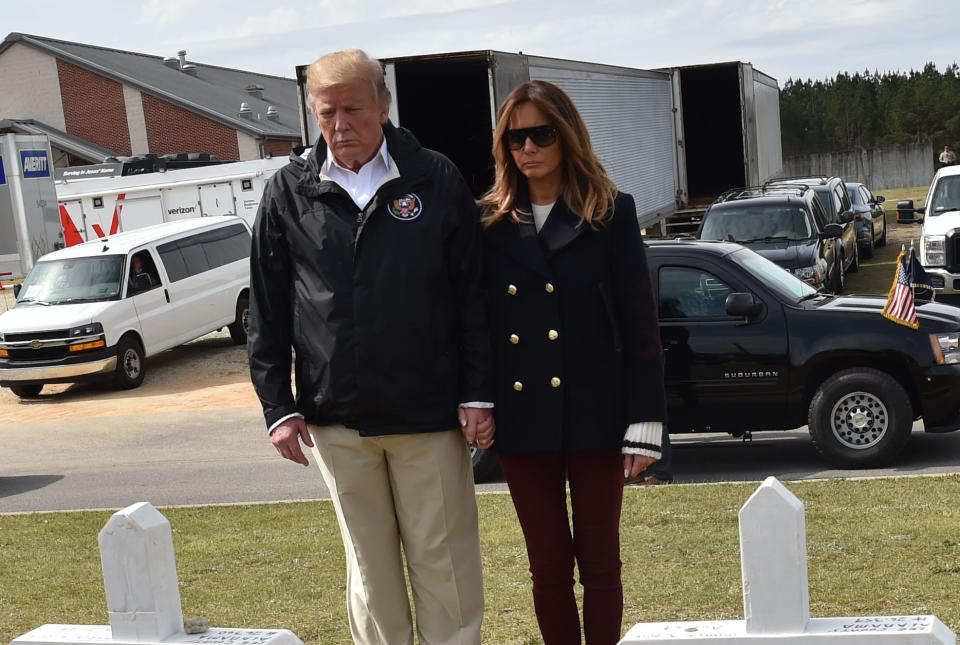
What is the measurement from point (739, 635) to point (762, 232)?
54.9 ft

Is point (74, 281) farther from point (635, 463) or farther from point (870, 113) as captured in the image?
point (870, 113)

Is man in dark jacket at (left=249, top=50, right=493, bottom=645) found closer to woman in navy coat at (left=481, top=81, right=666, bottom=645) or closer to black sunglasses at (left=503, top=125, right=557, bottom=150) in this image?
woman in navy coat at (left=481, top=81, right=666, bottom=645)

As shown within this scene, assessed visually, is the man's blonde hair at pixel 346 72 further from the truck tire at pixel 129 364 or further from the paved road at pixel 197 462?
the truck tire at pixel 129 364

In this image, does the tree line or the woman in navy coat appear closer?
the woman in navy coat

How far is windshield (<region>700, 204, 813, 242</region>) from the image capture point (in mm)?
18531

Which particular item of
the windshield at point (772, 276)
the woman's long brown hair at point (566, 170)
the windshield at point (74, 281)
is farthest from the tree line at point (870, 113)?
the woman's long brown hair at point (566, 170)

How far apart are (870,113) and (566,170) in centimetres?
8102

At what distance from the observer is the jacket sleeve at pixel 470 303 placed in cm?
354

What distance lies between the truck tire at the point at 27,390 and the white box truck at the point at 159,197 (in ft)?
23.4

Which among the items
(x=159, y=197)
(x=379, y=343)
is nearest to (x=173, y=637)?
(x=379, y=343)

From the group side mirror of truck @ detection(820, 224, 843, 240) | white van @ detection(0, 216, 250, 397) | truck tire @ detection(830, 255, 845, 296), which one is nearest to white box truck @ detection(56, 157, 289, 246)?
white van @ detection(0, 216, 250, 397)

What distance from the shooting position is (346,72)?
3.53 metres

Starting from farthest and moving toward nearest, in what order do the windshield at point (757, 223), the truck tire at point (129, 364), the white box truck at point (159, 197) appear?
the white box truck at point (159, 197), the windshield at point (757, 223), the truck tire at point (129, 364)

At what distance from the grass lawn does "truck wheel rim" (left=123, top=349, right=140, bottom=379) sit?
924cm
